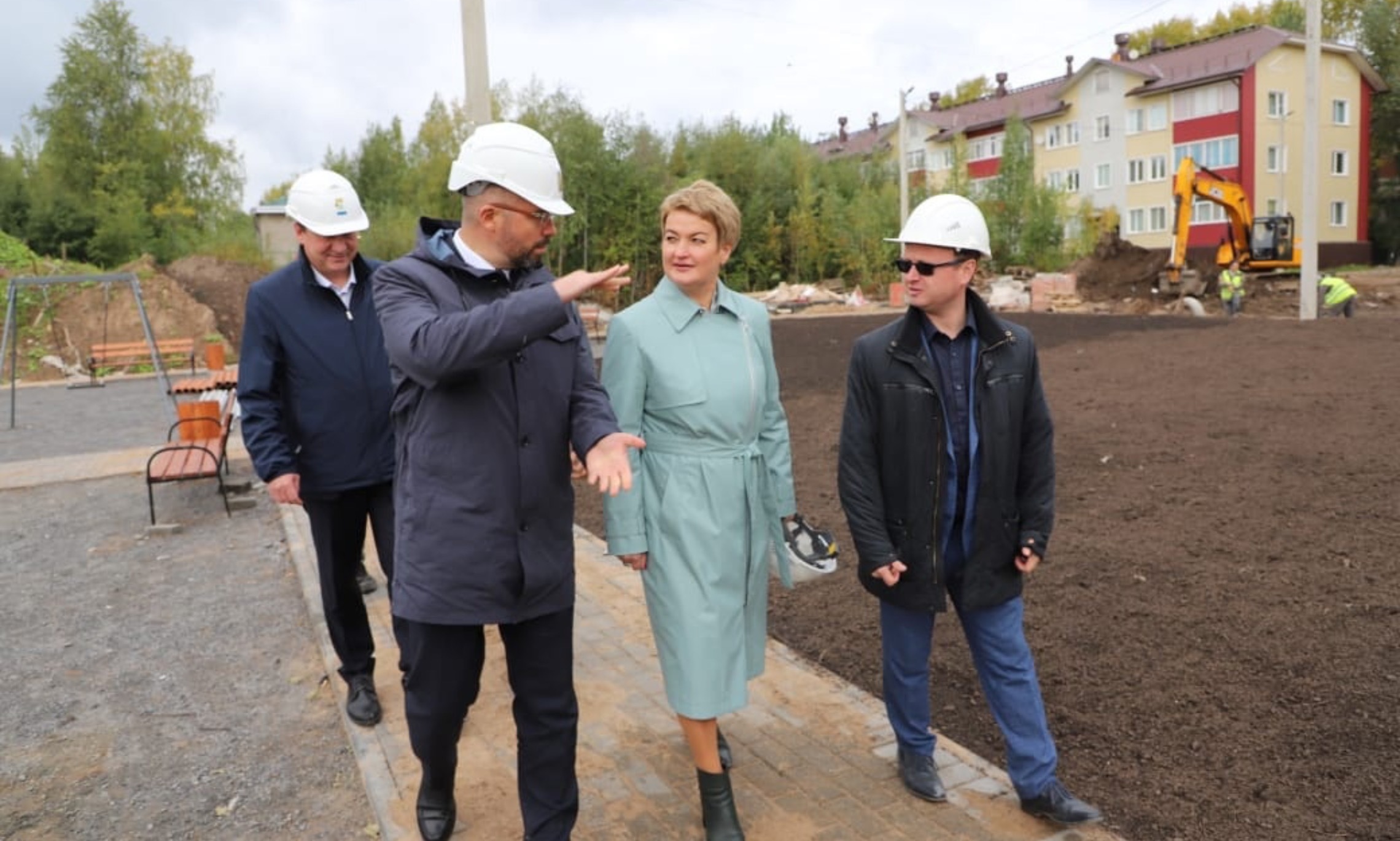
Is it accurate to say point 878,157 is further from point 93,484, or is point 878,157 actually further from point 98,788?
point 98,788

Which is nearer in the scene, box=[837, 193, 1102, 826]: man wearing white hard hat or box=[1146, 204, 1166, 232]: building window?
box=[837, 193, 1102, 826]: man wearing white hard hat

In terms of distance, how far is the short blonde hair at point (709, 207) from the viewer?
3.11 metres

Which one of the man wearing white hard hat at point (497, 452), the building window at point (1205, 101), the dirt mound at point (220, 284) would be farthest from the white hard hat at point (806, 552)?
the building window at point (1205, 101)

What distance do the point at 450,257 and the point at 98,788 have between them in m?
2.44

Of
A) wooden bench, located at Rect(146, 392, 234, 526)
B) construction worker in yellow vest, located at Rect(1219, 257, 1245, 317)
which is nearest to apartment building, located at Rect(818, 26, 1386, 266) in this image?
construction worker in yellow vest, located at Rect(1219, 257, 1245, 317)

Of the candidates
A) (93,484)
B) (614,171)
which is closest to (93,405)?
(93,484)

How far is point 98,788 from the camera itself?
12.1 ft

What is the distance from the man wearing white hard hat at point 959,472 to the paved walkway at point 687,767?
0.17 m

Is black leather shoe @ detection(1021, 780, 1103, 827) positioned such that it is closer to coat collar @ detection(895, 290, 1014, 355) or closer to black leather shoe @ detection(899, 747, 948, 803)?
black leather shoe @ detection(899, 747, 948, 803)

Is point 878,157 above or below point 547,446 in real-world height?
above

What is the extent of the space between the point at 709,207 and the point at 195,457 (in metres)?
6.70

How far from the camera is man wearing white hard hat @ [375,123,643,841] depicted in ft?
8.27

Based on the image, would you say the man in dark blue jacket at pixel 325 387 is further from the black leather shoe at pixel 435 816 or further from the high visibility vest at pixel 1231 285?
the high visibility vest at pixel 1231 285

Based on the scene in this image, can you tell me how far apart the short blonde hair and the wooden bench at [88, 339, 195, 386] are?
19173 mm
